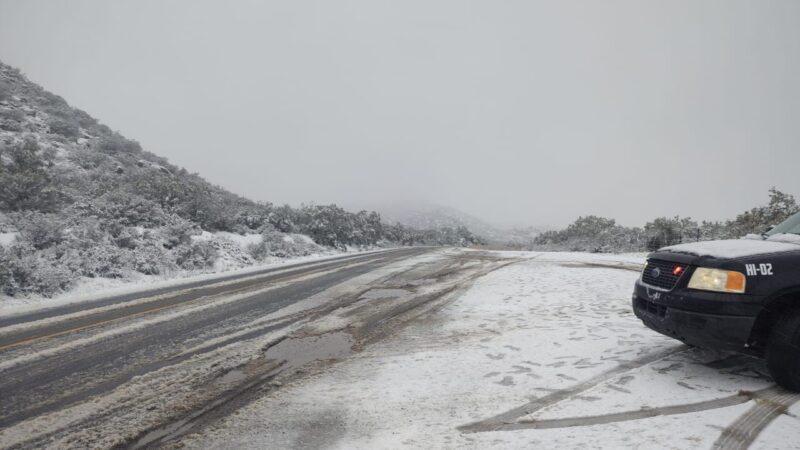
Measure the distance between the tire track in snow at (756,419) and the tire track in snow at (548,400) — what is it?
1019 mm

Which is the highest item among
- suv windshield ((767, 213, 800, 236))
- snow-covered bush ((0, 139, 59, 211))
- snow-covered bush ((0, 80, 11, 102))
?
snow-covered bush ((0, 80, 11, 102))

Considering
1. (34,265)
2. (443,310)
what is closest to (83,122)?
(34,265)

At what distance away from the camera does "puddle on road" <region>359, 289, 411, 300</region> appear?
8547 mm

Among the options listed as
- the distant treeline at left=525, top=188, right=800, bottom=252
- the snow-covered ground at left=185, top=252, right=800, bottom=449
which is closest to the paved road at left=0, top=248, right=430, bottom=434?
the snow-covered ground at left=185, top=252, right=800, bottom=449

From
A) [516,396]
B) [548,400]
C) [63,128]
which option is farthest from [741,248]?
[63,128]

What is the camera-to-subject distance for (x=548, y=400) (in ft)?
11.6

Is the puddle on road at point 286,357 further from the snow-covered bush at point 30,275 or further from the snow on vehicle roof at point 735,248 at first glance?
the snow-covered bush at point 30,275

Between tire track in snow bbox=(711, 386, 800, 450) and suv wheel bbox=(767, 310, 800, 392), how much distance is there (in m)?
0.13

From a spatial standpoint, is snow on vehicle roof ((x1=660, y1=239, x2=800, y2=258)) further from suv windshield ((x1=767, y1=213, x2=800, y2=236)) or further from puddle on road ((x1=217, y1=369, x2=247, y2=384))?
puddle on road ((x1=217, y1=369, x2=247, y2=384))

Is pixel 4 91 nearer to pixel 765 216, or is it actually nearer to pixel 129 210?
pixel 129 210

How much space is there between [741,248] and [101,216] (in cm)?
1649

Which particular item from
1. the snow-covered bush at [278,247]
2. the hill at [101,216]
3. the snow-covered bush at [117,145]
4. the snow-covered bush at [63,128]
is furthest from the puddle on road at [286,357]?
the snow-covered bush at [63,128]

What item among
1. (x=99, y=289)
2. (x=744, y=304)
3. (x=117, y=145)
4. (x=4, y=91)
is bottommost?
(x=99, y=289)

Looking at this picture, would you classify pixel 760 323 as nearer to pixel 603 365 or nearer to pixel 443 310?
pixel 603 365
